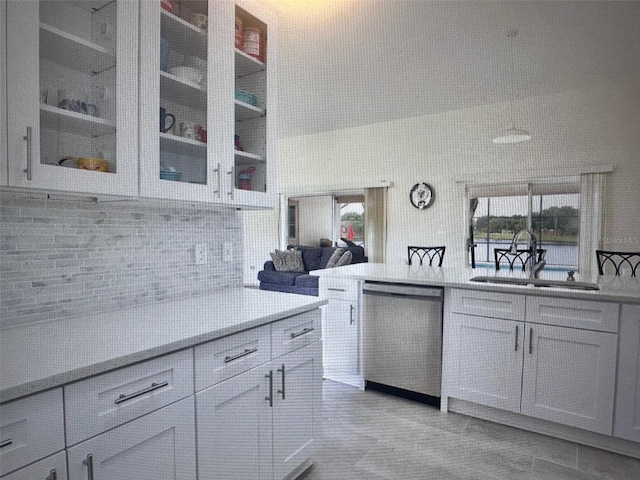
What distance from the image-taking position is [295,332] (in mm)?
1541

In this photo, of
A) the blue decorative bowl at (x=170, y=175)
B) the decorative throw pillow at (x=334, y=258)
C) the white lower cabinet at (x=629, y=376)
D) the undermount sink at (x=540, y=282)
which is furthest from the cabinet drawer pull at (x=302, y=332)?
the decorative throw pillow at (x=334, y=258)

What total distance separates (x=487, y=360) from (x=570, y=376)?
0.42 m

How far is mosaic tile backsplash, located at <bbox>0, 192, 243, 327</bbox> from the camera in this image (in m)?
1.14

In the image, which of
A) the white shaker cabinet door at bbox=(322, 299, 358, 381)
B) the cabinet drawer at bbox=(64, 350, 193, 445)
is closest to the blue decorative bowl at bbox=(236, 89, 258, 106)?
the cabinet drawer at bbox=(64, 350, 193, 445)

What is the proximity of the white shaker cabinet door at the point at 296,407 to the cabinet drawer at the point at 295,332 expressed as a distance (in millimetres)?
32

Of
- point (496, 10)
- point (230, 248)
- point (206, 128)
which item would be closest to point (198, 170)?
point (206, 128)

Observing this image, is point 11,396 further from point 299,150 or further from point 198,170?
point 299,150

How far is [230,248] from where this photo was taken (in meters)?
1.91

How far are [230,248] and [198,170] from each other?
59cm

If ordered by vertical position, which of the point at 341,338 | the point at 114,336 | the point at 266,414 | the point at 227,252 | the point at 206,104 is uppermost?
the point at 206,104

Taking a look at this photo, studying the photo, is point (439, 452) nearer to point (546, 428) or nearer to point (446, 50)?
point (546, 428)

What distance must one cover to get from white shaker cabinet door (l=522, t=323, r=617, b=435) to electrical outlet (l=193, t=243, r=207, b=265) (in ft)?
6.03

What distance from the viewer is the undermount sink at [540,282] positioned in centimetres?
209

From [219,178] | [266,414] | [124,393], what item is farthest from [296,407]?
[219,178]
